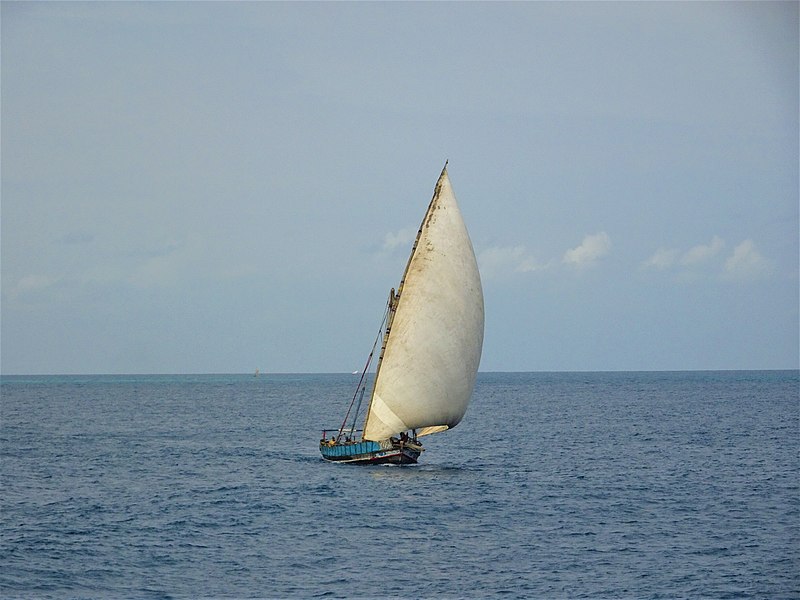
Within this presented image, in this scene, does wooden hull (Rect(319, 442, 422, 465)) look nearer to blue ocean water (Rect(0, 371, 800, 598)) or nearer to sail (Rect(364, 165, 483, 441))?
blue ocean water (Rect(0, 371, 800, 598))

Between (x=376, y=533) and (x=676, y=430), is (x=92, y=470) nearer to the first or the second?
(x=376, y=533)

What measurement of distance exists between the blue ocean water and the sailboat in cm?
440

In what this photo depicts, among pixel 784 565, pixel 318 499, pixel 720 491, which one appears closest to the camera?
pixel 784 565

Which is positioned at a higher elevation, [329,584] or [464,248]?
[464,248]

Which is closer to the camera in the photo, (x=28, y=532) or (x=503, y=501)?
(x=28, y=532)

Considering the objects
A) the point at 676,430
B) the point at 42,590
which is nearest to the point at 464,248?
the point at 42,590

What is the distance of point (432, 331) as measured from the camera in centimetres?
6450

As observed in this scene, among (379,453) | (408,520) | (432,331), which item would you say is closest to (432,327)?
(432,331)

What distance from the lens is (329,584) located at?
3853 centimetres

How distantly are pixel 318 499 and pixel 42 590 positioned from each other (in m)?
20.5

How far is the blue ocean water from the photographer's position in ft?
129

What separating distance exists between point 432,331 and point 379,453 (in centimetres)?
971

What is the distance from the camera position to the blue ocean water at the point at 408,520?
129 feet

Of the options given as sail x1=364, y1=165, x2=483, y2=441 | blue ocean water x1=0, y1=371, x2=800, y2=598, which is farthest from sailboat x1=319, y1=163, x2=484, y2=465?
blue ocean water x1=0, y1=371, x2=800, y2=598
